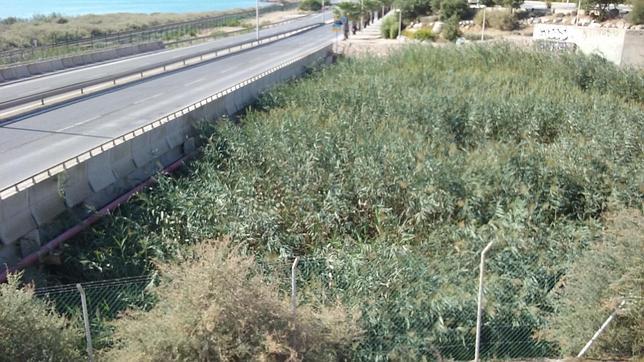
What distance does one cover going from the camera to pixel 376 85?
933 inches

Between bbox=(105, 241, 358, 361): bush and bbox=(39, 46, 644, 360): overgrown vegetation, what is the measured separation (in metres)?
0.22

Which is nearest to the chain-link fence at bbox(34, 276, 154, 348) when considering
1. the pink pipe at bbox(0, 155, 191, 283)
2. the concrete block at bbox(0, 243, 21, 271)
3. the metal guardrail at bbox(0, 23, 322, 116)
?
the pink pipe at bbox(0, 155, 191, 283)

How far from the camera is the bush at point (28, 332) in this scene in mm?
6508

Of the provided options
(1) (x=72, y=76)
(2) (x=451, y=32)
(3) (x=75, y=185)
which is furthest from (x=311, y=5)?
(3) (x=75, y=185)

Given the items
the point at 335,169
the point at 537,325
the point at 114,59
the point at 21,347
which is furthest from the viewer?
the point at 114,59

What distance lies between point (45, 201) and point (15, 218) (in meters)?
0.87

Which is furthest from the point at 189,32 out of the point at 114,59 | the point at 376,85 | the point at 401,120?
the point at 401,120

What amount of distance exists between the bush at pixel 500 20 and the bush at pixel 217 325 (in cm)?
4694

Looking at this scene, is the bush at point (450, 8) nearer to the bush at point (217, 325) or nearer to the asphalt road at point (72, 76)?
the asphalt road at point (72, 76)

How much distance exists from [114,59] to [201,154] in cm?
2493

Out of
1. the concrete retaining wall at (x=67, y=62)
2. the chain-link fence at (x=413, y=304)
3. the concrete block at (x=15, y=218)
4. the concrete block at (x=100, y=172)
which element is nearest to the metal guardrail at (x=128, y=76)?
the concrete retaining wall at (x=67, y=62)

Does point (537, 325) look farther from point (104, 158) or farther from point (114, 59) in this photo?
point (114, 59)

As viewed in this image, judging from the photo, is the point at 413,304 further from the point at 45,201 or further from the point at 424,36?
the point at 424,36

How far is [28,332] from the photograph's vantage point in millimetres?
6668
